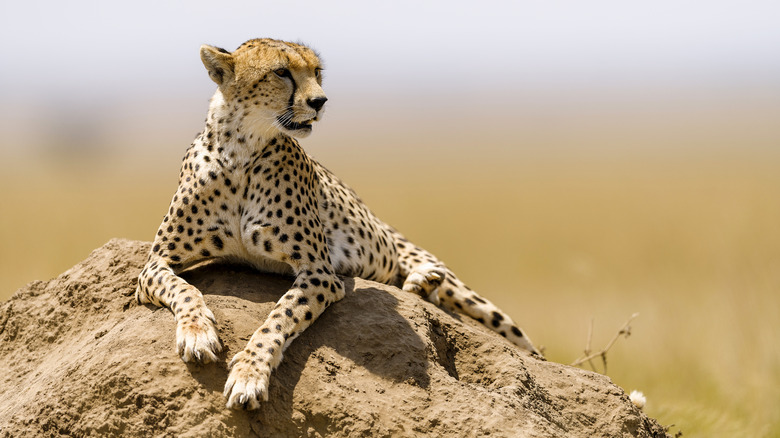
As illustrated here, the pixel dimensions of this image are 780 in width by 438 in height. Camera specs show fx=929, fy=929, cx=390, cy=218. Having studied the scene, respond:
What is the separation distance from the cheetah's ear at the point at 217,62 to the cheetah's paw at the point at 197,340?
4.60ft

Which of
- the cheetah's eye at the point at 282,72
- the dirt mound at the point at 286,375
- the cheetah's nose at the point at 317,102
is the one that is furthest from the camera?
the cheetah's eye at the point at 282,72

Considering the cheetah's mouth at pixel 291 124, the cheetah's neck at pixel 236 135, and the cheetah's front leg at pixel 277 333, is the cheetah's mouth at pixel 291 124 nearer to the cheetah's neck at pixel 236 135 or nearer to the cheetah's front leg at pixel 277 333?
the cheetah's neck at pixel 236 135

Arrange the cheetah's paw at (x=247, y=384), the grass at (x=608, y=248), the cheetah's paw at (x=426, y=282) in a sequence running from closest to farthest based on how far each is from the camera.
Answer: the cheetah's paw at (x=247, y=384) → the cheetah's paw at (x=426, y=282) → the grass at (x=608, y=248)

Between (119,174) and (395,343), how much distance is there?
4782 centimetres

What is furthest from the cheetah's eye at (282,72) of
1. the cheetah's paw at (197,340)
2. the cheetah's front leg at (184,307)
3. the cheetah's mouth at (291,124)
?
the cheetah's paw at (197,340)

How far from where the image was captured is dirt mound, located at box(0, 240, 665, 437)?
391 centimetres

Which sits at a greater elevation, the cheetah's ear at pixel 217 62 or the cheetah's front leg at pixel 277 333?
the cheetah's ear at pixel 217 62

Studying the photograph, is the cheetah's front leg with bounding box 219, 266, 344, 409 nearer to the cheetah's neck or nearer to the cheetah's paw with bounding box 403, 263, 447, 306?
the cheetah's neck

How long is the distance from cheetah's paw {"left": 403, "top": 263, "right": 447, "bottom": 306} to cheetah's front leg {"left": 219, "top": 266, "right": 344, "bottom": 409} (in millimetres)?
998

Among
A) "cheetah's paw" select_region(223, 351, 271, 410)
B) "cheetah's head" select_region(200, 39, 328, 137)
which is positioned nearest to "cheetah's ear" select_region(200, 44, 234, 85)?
"cheetah's head" select_region(200, 39, 328, 137)

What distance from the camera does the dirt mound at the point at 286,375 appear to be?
391cm

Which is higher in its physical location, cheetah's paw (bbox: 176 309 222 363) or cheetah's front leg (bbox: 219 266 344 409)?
cheetah's front leg (bbox: 219 266 344 409)

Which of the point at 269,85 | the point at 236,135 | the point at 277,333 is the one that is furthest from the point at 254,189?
the point at 277,333

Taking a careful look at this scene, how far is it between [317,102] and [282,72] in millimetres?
281
